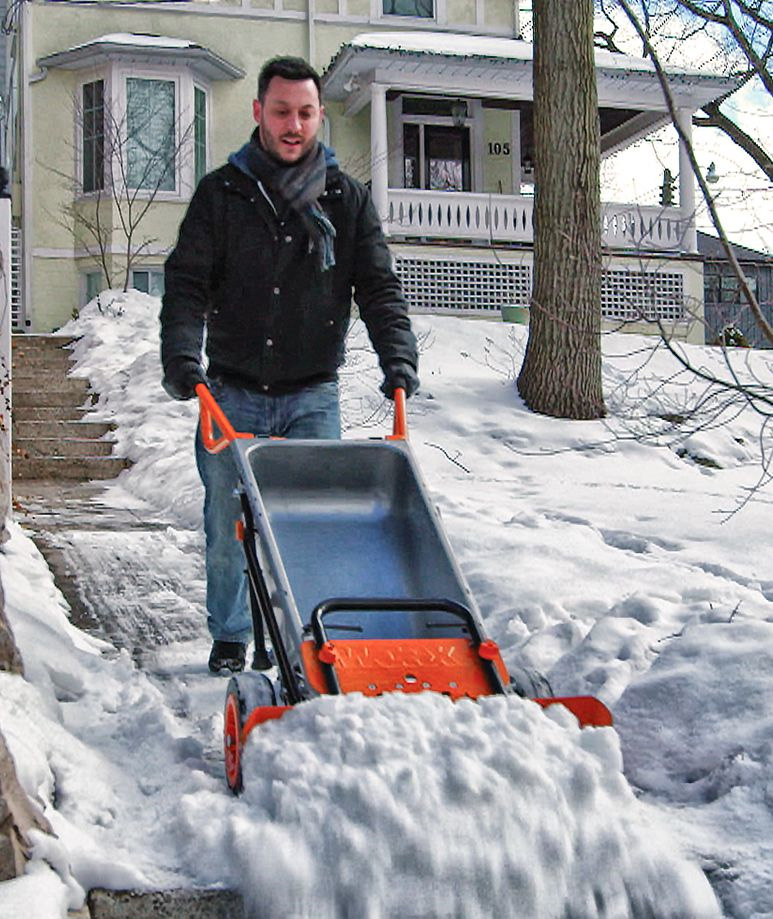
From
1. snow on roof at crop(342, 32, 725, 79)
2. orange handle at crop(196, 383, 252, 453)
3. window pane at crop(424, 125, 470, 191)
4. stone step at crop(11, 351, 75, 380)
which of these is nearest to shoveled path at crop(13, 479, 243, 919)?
orange handle at crop(196, 383, 252, 453)

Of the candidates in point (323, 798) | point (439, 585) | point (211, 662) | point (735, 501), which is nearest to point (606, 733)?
point (323, 798)

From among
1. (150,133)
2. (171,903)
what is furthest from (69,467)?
(150,133)

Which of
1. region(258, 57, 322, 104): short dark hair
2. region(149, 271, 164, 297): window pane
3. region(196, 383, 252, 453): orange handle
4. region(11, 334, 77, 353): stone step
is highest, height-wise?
region(149, 271, 164, 297): window pane

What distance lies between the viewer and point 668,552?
612cm

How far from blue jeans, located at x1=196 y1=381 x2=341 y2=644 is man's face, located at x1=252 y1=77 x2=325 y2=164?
81 centimetres

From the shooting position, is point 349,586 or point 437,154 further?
Result: point 437,154

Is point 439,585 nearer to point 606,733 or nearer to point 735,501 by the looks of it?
point 606,733

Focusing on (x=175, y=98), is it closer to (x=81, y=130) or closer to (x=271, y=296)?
(x=81, y=130)

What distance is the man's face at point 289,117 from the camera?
3871mm

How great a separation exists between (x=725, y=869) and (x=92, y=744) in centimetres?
174

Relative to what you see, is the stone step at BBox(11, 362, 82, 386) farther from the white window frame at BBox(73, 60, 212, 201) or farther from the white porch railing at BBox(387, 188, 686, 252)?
the white porch railing at BBox(387, 188, 686, 252)

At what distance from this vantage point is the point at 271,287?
408 cm

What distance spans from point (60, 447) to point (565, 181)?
4.76 m

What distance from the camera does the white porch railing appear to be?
18.7 metres
